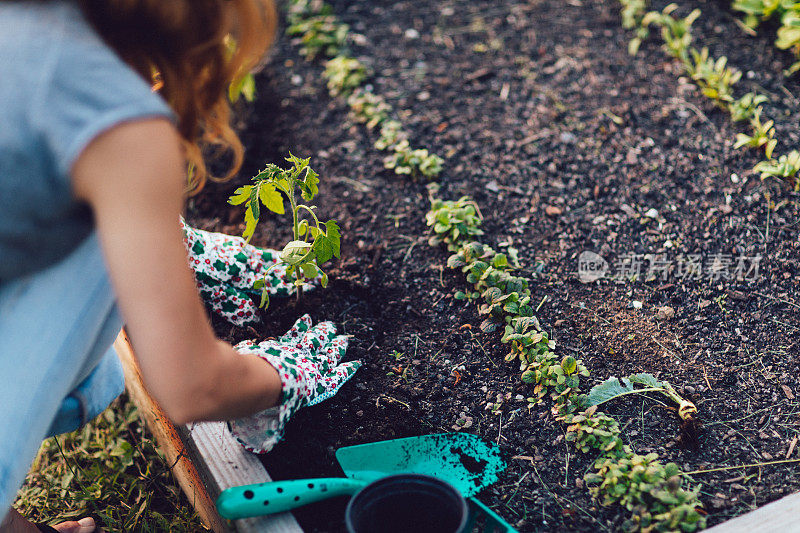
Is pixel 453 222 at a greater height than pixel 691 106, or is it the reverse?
pixel 691 106

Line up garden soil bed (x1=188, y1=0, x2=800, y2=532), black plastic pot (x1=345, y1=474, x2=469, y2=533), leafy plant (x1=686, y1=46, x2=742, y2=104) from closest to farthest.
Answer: black plastic pot (x1=345, y1=474, x2=469, y2=533) → garden soil bed (x1=188, y1=0, x2=800, y2=532) → leafy plant (x1=686, y1=46, x2=742, y2=104)

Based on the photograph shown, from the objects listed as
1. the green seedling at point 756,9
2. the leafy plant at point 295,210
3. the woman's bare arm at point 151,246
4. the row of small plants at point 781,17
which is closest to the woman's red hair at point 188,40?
the woman's bare arm at point 151,246

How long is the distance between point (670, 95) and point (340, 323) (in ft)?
5.24

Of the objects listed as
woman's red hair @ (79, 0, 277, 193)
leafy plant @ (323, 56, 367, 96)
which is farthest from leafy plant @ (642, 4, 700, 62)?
woman's red hair @ (79, 0, 277, 193)

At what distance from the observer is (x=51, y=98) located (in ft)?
3.04

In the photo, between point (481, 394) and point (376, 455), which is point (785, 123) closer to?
point (481, 394)

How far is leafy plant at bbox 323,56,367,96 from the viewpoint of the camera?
111 inches

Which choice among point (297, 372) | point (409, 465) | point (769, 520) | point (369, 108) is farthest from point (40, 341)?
point (369, 108)

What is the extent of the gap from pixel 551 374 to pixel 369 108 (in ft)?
4.61

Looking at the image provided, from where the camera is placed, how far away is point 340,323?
1.96m

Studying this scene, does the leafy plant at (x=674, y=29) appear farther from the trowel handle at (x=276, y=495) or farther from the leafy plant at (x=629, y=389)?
the trowel handle at (x=276, y=495)

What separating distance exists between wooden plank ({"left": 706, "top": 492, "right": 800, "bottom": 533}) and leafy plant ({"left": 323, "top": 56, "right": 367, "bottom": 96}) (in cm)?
211

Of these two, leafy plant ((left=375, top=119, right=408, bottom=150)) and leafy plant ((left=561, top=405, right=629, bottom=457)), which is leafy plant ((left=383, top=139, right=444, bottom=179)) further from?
leafy plant ((left=561, top=405, right=629, bottom=457))

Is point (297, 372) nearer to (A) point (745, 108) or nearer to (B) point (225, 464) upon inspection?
(B) point (225, 464)
